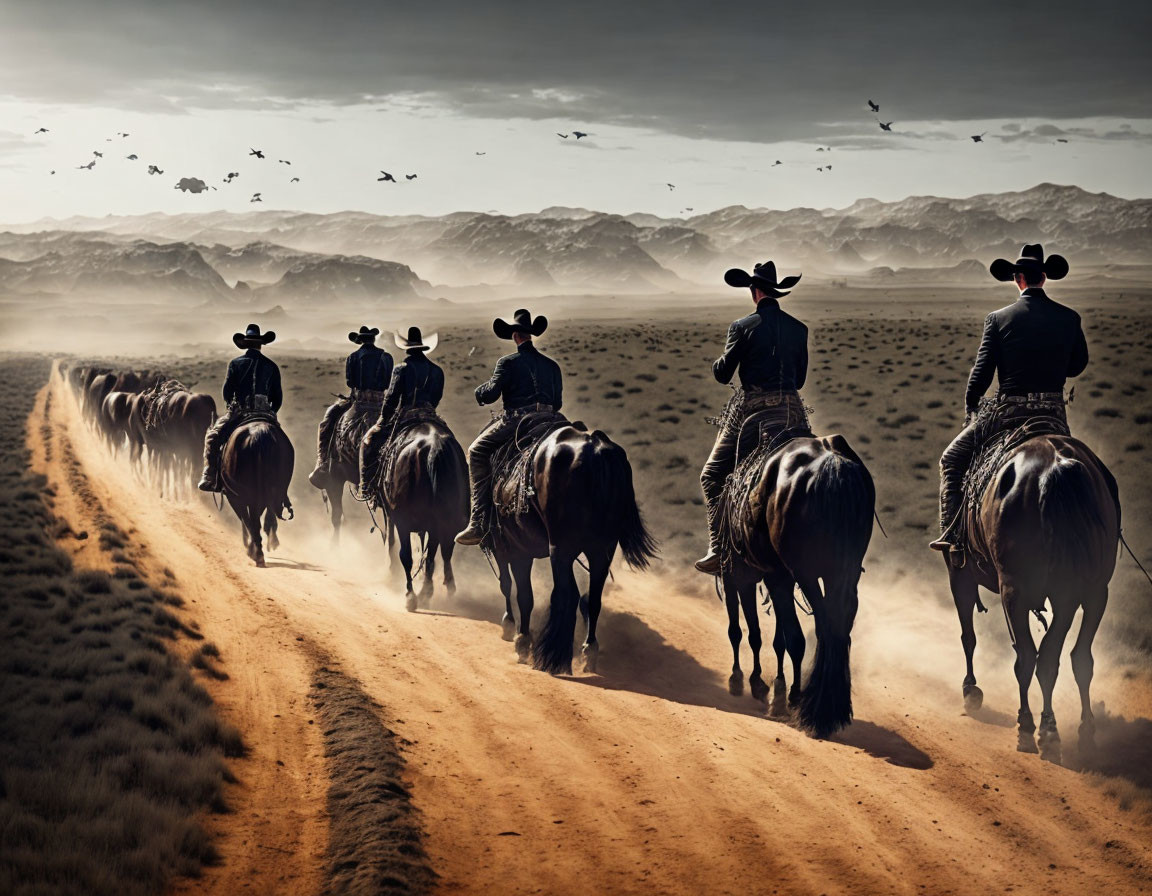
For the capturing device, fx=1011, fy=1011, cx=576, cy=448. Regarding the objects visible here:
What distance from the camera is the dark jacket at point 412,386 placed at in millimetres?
13672

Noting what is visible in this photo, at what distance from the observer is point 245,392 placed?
640 inches

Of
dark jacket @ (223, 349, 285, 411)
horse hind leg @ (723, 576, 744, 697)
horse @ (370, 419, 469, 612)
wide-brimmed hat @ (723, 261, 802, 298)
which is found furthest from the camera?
dark jacket @ (223, 349, 285, 411)

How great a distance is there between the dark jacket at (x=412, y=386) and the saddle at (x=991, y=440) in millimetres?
7180

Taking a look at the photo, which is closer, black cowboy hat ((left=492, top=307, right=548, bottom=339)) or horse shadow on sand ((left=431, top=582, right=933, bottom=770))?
horse shadow on sand ((left=431, top=582, right=933, bottom=770))

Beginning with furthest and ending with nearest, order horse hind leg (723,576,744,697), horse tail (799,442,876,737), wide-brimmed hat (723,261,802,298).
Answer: horse hind leg (723,576,744,697), wide-brimmed hat (723,261,802,298), horse tail (799,442,876,737)

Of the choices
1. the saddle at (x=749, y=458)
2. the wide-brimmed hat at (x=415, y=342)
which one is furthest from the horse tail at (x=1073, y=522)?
the wide-brimmed hat at (x=415, y=342)

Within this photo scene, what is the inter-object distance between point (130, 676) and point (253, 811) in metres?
3.00

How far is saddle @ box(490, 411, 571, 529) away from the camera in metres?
10.6

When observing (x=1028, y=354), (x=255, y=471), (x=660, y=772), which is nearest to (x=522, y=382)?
(x=660, y=772)

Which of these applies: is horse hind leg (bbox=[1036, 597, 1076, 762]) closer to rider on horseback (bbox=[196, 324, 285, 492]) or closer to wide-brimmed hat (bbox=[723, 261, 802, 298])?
wide-brimmed hat (bbox=[723, 261, 802, 298])

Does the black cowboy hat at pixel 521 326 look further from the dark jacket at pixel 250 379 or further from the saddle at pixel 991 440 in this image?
the dark jacket at pixel 250 379

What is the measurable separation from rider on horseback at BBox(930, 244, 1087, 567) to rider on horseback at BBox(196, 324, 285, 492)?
11.0 m

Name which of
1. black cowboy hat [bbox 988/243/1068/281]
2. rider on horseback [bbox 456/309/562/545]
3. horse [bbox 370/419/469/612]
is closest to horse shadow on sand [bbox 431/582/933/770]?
horse [bbox 370/419/469/612]

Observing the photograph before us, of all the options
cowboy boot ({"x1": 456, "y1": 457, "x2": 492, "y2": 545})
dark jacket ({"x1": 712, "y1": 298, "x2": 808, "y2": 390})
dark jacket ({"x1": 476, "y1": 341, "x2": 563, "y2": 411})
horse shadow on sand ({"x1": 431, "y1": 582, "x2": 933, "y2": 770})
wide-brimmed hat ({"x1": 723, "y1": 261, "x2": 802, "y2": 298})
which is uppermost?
wide-brimmed hat ({"x1": 723, "y1": 261, "x2": 802, "y2": 298})
